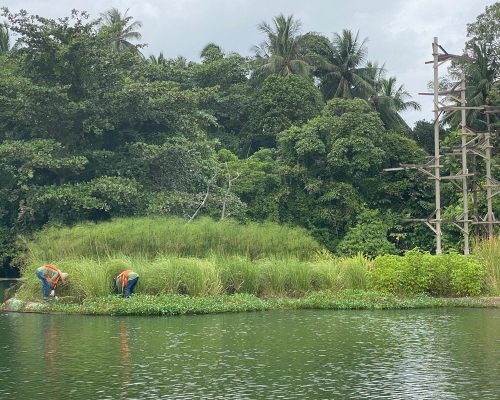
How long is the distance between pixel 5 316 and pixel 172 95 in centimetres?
1998

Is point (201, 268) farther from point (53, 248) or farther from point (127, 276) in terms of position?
point (53, 248)

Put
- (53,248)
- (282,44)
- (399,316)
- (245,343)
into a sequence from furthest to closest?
(282,44), (53,248), (399,316), (245,343)

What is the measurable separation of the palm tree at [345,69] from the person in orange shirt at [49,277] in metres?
31.8

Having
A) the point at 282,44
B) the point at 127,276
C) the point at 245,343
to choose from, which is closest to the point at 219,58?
the point at 282,44

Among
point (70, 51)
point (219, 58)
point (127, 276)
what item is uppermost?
point (219, 58)

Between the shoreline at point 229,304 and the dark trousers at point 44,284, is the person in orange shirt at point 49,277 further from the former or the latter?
the shoreline at point 229,304

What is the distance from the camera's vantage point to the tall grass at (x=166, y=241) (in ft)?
89.9

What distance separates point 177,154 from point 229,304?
61.2 ft

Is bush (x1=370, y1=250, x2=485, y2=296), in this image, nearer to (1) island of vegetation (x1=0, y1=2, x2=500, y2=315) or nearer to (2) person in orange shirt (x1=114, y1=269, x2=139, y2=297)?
(1) island of vegetation (x1=0, y1=2, x2=500, y2=315)

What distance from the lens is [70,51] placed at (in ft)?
127

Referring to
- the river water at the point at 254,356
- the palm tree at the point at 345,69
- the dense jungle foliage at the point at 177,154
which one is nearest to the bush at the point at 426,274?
the river water at the point at 254,356

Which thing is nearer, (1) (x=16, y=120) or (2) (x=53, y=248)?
(2) (x=53, y=248)

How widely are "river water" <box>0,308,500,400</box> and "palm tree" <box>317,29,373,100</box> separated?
32751 millimetres

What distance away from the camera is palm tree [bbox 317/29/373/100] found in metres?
52.5
